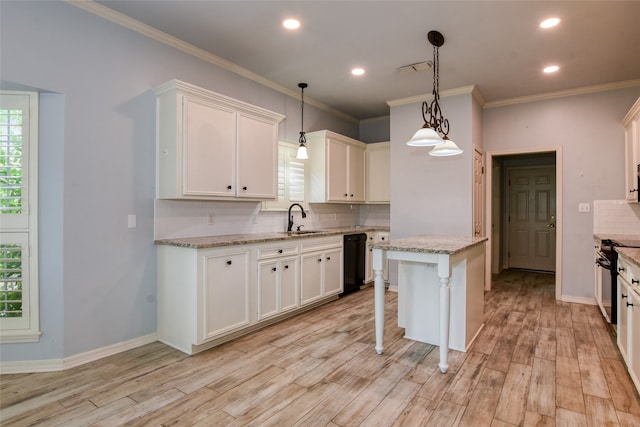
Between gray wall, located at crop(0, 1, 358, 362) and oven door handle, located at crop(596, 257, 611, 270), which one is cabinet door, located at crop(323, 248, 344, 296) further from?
oven door handle, located at crop(596, 257, 611, 270)

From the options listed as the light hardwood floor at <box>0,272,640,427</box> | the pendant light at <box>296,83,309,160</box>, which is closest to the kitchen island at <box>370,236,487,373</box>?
the light hardwood floor at <box>0,272,640,427</box>

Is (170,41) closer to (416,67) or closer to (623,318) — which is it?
(416,67)

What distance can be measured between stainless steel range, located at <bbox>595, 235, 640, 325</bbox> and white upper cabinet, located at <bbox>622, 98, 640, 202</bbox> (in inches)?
23.1

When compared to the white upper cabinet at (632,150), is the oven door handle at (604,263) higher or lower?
lower

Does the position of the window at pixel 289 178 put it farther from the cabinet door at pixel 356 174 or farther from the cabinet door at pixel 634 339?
the cabinet door at pixel 634 339

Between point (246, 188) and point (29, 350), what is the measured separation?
208cm

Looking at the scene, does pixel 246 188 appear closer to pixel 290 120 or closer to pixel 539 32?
pixel 290 120

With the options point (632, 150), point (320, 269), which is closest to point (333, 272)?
point (320, 269)

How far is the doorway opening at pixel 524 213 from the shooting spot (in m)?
6.44

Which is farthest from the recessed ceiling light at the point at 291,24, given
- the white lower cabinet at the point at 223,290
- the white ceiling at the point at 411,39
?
the white lower cabinet at the point at 223,290

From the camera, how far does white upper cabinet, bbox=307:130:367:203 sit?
482cm

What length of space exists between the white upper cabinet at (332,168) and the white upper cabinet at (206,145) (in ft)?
4.15

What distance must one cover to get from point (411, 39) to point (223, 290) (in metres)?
2.78

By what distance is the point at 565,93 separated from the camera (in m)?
4.49
